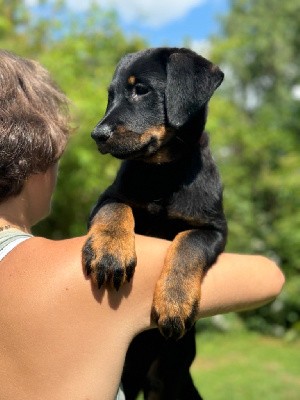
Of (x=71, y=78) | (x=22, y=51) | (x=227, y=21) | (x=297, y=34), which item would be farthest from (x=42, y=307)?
(x=227, y=21)

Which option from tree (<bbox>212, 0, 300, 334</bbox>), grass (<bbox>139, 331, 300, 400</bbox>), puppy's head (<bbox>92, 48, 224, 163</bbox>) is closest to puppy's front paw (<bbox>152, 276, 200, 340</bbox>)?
puppy's head (<bbox>92, 48, 224, 163</bbox>)

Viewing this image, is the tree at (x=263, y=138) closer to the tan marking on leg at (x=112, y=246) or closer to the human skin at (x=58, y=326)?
the tan marking on leg at (x=112, y=246)

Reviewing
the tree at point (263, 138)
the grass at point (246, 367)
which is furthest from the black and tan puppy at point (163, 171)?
the tree at point (263, 138)

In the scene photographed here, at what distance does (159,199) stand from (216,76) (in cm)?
56

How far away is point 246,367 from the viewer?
347 inches

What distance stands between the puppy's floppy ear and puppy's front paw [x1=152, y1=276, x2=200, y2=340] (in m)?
0.73

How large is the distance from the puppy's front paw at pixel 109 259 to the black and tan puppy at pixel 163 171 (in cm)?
20

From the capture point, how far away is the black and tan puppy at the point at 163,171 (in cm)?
253

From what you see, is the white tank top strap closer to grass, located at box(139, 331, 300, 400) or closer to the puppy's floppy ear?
the puppy's floppy ear

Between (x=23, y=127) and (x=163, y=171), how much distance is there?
668mm

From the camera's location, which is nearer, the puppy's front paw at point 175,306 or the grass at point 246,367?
the puppy's front paw at point 175,306

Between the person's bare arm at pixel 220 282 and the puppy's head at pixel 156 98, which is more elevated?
the puppy's head at pixel 156 98

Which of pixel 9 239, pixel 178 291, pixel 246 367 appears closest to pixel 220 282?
pixel 178 291

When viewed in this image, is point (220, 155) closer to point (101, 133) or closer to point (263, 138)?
point (263, 138)
